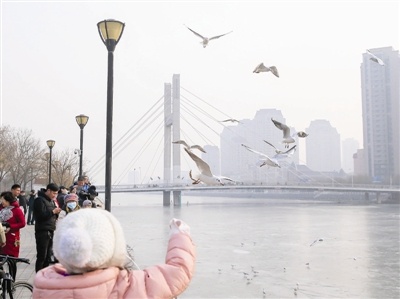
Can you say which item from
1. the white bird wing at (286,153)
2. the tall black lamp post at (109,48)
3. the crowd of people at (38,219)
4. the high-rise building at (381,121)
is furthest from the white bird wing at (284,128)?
the high-rise building at (381,121)

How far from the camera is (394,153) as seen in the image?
52781mm

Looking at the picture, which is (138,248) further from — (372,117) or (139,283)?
(372,117)

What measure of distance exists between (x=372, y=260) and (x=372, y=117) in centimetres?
4724

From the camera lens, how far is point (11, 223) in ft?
12.4

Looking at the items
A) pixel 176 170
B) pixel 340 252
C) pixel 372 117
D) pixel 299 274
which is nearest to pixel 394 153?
pixel 372 117

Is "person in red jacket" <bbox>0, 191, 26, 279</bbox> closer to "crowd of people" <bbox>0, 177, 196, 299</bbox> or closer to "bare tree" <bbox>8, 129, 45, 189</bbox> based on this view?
"crowd of people" <bbox>0, 177, 196, 299</bbox>

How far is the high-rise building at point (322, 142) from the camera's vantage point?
93.2ft

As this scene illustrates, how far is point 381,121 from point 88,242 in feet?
186

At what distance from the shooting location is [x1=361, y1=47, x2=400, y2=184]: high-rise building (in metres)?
48.5

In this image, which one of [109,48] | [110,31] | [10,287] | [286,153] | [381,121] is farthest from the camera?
[381,121]

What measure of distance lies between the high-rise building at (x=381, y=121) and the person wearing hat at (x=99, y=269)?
48.9m

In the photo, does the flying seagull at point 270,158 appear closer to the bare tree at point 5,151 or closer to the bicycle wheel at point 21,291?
the bicycle wheel at point 21,291

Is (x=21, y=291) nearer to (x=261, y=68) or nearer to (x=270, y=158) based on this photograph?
(x=270, y=158)

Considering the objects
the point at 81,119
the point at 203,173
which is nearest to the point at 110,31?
the point at 203,173
